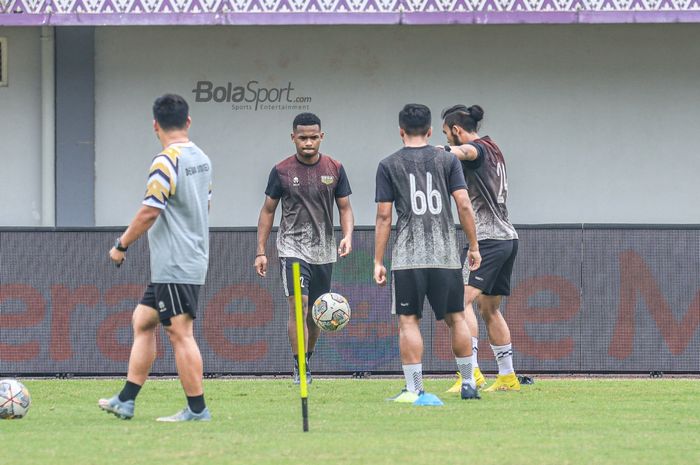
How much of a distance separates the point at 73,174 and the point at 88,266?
16.3ft

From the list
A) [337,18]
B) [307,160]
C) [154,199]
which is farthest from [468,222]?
[337,18]

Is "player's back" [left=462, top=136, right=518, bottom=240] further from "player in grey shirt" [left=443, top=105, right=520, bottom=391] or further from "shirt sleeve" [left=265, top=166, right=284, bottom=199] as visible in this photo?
"shirt sleeve" [left=265, top=166, right=284, bottom=199]

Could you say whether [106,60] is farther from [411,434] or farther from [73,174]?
[411,434]

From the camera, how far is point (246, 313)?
44.4ft

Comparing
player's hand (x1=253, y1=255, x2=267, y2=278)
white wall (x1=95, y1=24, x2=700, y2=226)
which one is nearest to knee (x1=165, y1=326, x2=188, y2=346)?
player's hand (x1=253, y1=255, x2=267, y2=278)

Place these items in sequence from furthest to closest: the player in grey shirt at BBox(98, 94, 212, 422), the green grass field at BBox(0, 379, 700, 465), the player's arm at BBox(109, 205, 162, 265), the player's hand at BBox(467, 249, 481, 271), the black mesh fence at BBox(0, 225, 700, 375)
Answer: the black mesh fence at BBox(0, 225, 700, 375) → the player's hand at BBox(467, 249, 481, 271) → the player in grey shirt at BBox(98, 94, 212, 422) → the player's arm at BBox(109, 205, 162, 265) → the green grass field at BBox(0, 379, 700, 465)

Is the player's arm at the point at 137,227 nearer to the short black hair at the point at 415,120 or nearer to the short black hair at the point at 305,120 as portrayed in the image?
the short black hair at the point at 415,120

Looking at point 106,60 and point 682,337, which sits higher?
point 106,60

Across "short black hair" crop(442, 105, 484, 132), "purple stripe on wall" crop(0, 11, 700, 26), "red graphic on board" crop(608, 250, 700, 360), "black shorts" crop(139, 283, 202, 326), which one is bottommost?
"red graphic on board" crop(608, 250, 700, 360)

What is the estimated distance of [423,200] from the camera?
10328 millimetres

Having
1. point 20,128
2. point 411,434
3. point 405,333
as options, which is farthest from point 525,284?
point 20,128

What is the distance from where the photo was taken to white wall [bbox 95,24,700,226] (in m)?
18.3

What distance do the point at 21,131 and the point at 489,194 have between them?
864 cm

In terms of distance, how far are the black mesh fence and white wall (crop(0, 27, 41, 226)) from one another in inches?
198
